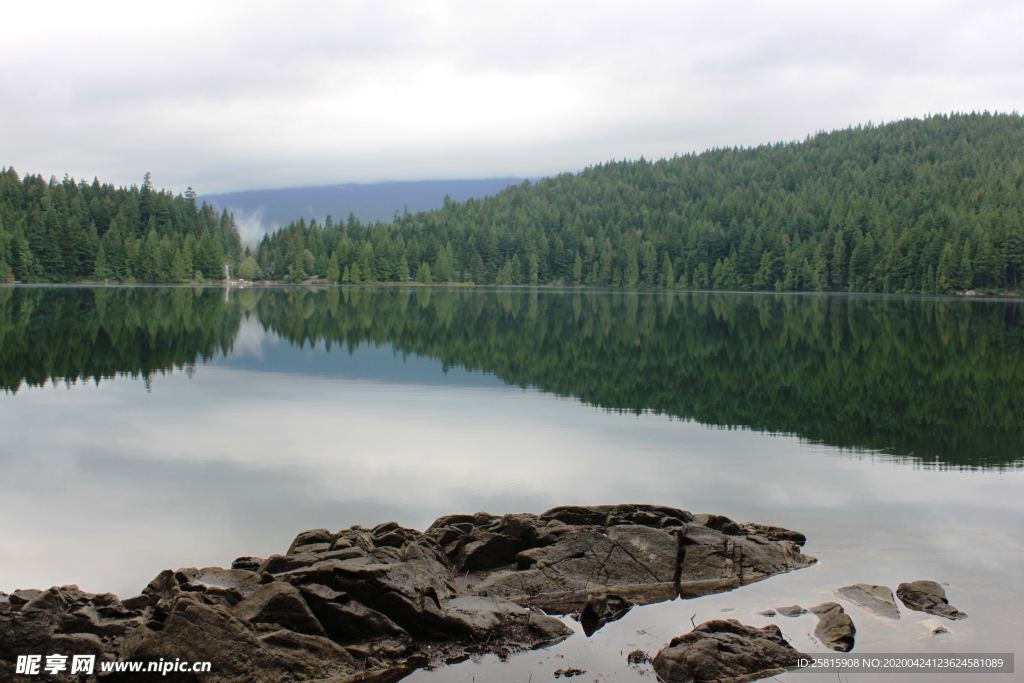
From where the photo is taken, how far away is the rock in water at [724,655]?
11.6 metres

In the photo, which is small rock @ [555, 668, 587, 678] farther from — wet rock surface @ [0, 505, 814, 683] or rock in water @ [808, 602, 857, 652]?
rock in water @ [808, 602, 857, 652]

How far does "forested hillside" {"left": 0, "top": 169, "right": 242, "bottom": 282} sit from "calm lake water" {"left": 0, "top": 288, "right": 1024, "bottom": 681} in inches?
4886

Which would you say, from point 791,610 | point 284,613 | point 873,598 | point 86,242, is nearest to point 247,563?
point 284,613

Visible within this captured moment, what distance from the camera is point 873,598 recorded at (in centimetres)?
1414

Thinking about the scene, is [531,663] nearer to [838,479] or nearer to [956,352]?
[838,479]

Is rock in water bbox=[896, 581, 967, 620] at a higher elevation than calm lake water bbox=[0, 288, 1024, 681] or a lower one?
lower

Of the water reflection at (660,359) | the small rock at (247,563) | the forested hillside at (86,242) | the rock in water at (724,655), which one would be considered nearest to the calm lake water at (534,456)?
the water reflection at (660,359)

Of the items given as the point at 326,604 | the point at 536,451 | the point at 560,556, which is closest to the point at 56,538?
→ the point at 326,604

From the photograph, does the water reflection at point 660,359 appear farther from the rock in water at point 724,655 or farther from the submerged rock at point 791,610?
the rock in water at point 724,655

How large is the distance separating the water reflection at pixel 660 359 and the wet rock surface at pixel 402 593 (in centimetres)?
1085

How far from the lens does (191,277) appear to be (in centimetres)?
17925

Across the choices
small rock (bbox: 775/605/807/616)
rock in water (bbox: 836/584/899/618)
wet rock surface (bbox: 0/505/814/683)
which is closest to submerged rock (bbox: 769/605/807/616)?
small rock (bbox: 775/605/807/616)

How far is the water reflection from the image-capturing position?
97.1 ft

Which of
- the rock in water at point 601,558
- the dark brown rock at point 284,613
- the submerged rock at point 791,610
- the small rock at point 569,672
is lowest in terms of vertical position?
the submerged rock at point 791,610
